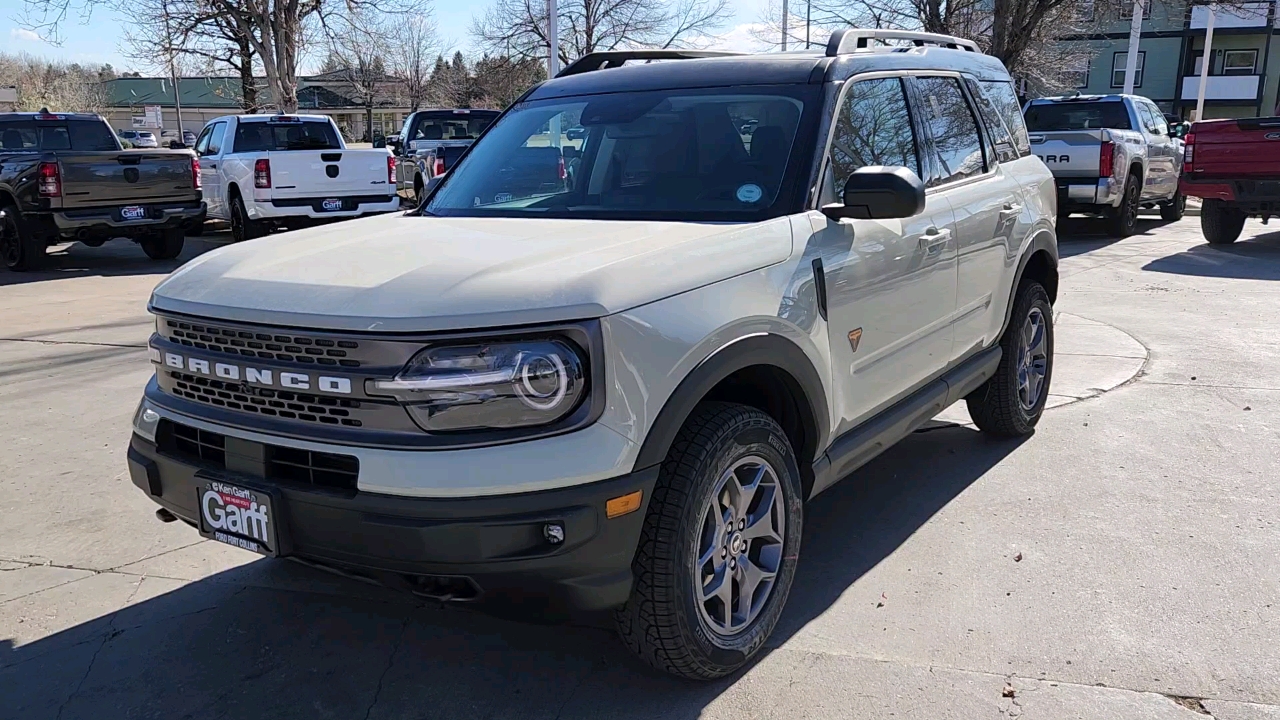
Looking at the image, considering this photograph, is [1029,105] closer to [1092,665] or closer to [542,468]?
[1092,665]

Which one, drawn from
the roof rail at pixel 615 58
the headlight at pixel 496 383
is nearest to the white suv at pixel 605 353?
the headlight at pixel 496 383

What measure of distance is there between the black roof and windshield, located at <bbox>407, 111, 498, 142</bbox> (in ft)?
48.9

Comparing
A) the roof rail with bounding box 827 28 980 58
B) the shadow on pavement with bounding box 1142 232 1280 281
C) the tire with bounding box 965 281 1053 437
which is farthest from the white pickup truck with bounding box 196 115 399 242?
the tire with bounding box 965 281 1053 437

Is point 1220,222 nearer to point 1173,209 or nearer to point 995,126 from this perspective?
point 1173,209

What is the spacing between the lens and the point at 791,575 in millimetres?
3469

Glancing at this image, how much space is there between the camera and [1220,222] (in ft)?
45.2

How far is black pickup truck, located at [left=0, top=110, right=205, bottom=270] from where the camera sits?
39.4 feet

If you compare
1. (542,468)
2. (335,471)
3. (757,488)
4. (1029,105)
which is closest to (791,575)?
(757,488)

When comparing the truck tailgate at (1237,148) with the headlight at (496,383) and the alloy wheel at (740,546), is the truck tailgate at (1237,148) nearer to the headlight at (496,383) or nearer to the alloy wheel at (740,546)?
the alloy wheel at (740,546)

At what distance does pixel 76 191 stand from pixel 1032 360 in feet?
36.0

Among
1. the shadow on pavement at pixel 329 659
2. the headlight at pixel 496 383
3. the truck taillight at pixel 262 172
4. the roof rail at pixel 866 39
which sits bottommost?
the shadow on pavement at pixel 329 659

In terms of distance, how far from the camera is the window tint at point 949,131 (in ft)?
14.7

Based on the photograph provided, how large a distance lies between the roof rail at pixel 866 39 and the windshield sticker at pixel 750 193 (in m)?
0.74

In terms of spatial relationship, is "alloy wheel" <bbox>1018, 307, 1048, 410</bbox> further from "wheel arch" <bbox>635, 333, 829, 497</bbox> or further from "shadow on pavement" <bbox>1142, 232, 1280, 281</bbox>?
"shadow on pavement" <bbox>1142, 232, 1280, 281</bbox>
